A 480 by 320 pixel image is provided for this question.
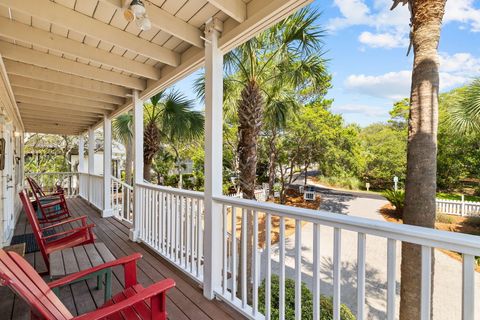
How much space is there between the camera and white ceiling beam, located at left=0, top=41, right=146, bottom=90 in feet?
9.23

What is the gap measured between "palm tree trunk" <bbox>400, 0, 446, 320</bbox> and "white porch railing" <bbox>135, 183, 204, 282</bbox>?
2241 millimetres

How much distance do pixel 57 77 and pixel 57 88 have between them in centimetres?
58

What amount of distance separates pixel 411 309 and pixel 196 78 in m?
4.95

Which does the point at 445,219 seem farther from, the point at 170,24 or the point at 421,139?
the point at 170,24

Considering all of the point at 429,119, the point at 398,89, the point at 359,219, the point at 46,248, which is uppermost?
the point at 398,89

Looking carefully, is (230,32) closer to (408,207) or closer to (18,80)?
(408,207)

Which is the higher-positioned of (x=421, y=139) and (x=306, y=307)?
(x=421, y=139)

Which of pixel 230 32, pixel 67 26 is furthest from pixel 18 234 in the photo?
pixel 230 32

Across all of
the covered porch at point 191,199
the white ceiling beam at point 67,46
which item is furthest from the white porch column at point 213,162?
→ the white ceiling beam at point 67,46

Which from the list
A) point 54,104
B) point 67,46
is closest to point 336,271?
point 67,46

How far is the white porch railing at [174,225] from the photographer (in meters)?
2.76

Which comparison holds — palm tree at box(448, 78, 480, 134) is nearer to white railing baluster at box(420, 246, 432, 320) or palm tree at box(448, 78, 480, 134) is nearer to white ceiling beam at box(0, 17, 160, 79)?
white railing baluster at box(420, 246, 432, 320)

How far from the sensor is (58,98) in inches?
179

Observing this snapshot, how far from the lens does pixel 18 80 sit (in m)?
3.70
